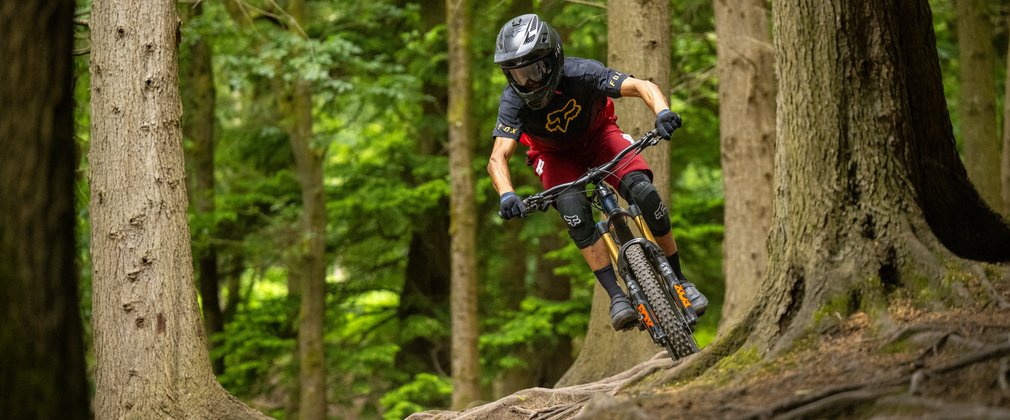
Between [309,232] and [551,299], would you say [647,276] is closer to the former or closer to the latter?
[309,232]

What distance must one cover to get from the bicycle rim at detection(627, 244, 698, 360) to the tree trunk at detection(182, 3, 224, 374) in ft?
38.2

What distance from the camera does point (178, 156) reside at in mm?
6242

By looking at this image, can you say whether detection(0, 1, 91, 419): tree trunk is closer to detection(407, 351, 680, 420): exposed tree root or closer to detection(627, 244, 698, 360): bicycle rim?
detection(407, 351, 680, 420): exposed tree root

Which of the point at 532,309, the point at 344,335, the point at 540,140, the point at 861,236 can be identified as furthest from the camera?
the point at 344,335

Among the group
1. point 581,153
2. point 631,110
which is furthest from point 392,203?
point 581,153

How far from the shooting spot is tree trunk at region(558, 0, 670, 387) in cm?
834

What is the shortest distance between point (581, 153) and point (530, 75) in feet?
2.96

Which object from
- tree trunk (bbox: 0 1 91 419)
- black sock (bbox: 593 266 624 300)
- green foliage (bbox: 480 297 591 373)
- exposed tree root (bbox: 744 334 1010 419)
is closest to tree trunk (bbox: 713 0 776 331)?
green foliage (bbox: 480 297 591 373)

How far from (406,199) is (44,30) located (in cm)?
1153

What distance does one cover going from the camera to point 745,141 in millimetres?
10750

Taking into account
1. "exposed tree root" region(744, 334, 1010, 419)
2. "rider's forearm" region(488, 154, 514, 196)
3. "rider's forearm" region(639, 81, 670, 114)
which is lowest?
"exposed tree root" region(744, 334, 1010, 419)

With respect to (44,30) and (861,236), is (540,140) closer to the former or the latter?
(861,236)

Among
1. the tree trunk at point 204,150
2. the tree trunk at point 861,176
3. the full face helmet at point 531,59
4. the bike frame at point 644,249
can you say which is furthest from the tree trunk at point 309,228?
the tree trunk at point 861,176

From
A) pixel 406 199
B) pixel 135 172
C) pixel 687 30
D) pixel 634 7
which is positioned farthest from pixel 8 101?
pixel 687 30
